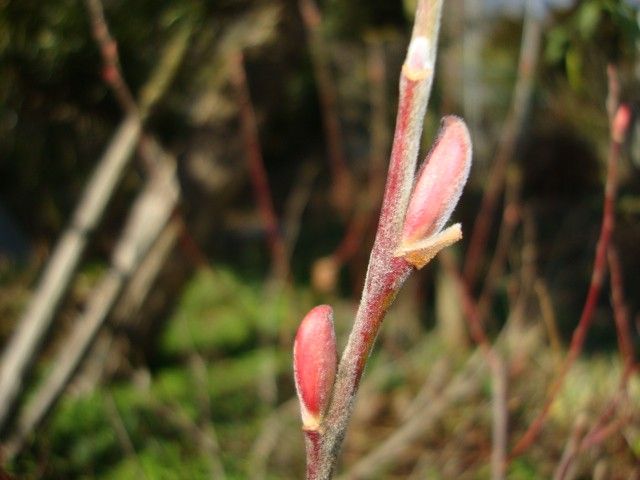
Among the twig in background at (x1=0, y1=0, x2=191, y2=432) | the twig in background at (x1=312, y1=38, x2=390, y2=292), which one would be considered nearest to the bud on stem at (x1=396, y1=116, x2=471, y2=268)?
the twig in background at (x1=0, y1=0, x2=191, y2=432)

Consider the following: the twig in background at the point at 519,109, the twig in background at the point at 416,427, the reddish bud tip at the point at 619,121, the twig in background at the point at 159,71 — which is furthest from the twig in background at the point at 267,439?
the reddish bud tip at the point at 619,121

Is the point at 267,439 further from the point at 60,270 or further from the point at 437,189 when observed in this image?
the point at 437,189

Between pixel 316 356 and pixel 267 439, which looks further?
pixel 267 439

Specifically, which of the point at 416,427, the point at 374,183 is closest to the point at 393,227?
the point at 416,427

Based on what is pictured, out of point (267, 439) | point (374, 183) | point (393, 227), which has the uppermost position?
point (393, 227)

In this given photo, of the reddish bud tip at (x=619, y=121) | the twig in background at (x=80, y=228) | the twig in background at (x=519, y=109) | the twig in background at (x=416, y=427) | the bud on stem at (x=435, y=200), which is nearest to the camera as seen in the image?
the bud on stem at (x=435, y=200)

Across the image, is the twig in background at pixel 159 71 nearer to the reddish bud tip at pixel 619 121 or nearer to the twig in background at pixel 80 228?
the twig in background at pixel 80 228

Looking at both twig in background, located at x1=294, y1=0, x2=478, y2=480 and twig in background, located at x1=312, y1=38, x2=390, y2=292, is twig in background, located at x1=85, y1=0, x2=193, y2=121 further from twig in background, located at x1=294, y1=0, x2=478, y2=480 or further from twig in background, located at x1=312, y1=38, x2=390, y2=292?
twig in background, located at x1=294, y1=0, x2=478, y2=480
